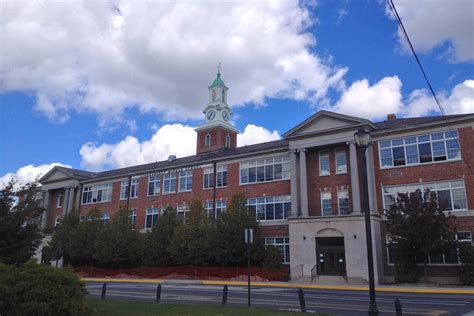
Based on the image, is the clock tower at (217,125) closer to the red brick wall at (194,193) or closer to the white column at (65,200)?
the red brick wall at (194,193)

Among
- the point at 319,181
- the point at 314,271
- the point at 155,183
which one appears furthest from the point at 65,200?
the point at 314,271

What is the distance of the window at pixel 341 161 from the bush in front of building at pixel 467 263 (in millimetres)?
10765

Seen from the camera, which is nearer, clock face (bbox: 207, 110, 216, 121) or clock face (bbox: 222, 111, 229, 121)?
clock face (bbox: 207, 110, 216, 121)

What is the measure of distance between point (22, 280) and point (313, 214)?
28.6 meters

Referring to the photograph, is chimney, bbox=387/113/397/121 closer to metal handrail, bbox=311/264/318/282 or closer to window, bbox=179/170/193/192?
metal handrail, bbox=311/264/318/282

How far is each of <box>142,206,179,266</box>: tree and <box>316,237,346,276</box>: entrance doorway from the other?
1356 cm

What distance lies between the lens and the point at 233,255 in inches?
1441

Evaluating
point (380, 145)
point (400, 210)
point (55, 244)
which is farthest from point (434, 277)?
point (55, 244)

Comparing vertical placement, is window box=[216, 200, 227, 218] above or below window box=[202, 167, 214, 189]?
below

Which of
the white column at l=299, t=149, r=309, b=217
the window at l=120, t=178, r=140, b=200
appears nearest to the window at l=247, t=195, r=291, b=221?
the white column at l=299, t=149, r=309, b=217

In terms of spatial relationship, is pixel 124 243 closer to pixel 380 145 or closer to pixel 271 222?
pixel 271 222

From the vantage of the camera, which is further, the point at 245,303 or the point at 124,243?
the point at 124,243

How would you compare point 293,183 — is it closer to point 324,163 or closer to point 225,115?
point 324,163

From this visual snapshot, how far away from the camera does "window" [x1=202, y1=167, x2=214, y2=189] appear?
45.4 metres
